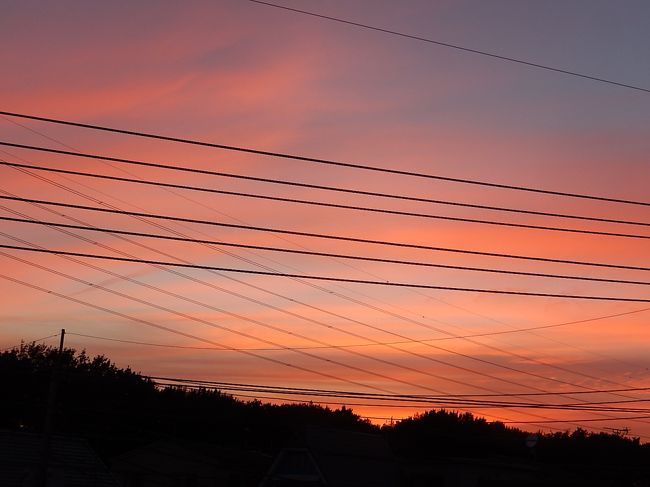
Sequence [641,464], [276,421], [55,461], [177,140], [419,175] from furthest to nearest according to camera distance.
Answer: [276,421]
[641,464]
[55,461]
[419,175]
[177,140]

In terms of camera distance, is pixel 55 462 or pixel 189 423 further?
pixel 189 423

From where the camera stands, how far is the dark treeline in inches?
3435

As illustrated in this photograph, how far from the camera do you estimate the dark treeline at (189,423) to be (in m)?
87.2

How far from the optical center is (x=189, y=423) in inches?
3775

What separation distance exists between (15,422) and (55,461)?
125ft

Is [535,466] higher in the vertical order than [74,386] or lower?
lower

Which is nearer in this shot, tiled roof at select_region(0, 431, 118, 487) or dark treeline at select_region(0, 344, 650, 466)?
tiled roof at select_region(0, 431, 118, 487)

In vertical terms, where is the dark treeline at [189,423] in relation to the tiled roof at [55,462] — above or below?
above

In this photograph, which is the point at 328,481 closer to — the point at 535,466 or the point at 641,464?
the point at 535,466

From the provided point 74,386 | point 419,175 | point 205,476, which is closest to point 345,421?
point 74,386

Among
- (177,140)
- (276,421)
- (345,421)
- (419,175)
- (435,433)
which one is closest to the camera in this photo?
(177,140)

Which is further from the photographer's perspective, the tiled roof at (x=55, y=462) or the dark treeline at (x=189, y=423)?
the dark treeline at (x=189, y=423)

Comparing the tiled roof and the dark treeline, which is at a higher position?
the dark treeline

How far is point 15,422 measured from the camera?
309ft
